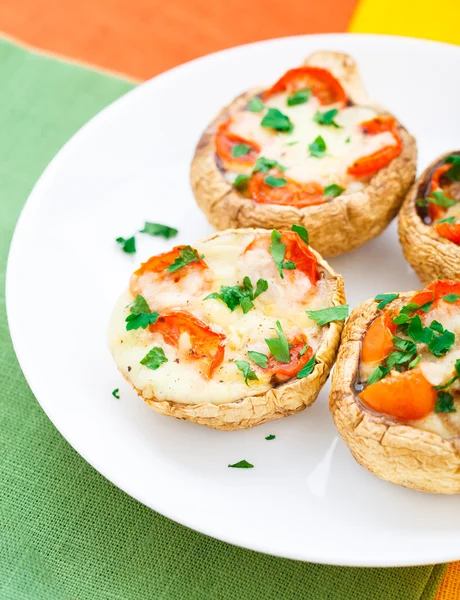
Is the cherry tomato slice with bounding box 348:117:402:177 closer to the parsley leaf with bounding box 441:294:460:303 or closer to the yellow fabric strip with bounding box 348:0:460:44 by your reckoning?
the parsley leaf with bounding box 441:294:460:303

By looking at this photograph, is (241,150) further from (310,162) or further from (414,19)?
(414,19)

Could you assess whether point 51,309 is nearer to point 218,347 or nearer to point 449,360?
point 218,347

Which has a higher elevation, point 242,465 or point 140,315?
point 140,315

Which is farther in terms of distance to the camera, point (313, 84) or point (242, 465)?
point (313, 84)

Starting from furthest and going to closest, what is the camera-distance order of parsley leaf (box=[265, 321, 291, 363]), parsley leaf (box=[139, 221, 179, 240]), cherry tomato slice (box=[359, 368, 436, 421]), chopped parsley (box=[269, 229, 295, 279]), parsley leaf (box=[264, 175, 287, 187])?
parsley leaf (box=[139, 221, 179, 240])
parsley leaf (box=[264, 175, 287, 187])
chopped parsley (box=[269, 229, 295, 279])
parsley leaf (box=[265, 321, 291, 363])
cherry tomato slice (box=[359, 368, 436, 421])

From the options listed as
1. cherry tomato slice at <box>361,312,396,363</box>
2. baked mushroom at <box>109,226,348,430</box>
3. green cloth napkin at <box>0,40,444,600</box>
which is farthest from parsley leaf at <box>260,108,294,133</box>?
green cloth napkin at <box>0,40,444,600</box>

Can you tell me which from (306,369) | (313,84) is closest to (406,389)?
(306,369)

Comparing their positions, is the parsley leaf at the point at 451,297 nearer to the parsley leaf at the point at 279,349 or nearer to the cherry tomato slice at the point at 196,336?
the parsley leaf at the point at 279,349
